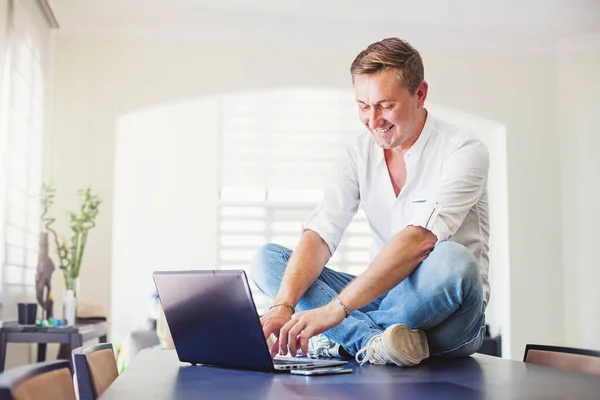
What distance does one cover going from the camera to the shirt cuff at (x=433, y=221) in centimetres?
190

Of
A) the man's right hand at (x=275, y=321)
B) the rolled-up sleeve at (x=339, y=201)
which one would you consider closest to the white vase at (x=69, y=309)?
the rolled-up sleeve at (x=339, y=201)

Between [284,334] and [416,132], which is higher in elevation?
[416,132]

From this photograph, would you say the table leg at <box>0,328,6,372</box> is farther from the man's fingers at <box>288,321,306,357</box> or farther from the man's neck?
the man's fingers at <box>288,321,306,357</box>

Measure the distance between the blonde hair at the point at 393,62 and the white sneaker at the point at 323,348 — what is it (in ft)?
2.30

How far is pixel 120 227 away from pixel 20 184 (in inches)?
101

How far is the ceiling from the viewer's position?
16.5ft

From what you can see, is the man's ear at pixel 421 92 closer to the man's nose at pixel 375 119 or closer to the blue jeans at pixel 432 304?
the man's nose at pixel 375 119

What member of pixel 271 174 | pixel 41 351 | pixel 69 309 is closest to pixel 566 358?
pixel 69 309

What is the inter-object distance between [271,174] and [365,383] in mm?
5448

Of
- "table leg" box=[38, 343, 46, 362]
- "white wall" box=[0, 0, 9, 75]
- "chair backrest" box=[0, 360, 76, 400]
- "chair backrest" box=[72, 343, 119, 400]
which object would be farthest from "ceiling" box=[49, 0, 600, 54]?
"chair backrest" box=[0, 360, 76, 400]

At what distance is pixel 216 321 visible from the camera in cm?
160

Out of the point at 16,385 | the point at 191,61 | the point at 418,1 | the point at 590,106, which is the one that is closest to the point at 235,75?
the point at 191,61

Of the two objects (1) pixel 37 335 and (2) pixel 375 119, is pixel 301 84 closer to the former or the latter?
(1) pixel 37 335

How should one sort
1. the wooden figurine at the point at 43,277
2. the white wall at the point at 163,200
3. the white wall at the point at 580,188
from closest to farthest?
the wooden figurine at the point at 43,277 → the white wall at the point at 580,188 → the white wall at the point at 163,200
